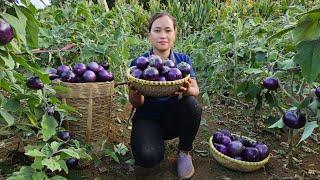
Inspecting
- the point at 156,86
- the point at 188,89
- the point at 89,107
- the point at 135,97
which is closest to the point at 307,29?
the point at 156,86

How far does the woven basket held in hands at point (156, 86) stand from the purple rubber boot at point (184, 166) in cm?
46

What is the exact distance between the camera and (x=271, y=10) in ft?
21.2

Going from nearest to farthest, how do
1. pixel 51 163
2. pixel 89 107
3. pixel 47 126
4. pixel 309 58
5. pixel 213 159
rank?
pixel 309 58 < pixel 51 163 < pixel 47 126 < pixel 89 107 < pixel 213 159

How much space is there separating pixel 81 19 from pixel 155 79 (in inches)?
59.3

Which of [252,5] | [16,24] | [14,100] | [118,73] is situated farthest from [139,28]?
[16,24]

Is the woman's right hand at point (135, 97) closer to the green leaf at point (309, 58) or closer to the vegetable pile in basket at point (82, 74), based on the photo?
the vegetable pile in basket at point (82, 74)

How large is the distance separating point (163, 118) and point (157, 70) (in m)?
0.40

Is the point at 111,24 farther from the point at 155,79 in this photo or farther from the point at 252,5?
the point at 252,5

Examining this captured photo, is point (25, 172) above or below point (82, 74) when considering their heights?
below

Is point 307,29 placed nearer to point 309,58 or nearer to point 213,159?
point 309,58

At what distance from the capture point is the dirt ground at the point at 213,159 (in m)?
2.38

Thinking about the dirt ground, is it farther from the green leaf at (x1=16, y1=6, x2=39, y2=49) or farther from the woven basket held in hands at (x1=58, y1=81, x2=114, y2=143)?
the green leaf at (x1=16, y1=6, x2=39, y2=49)

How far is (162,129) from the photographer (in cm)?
242

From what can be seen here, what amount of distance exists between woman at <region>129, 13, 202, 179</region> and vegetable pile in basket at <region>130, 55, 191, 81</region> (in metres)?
0.10
